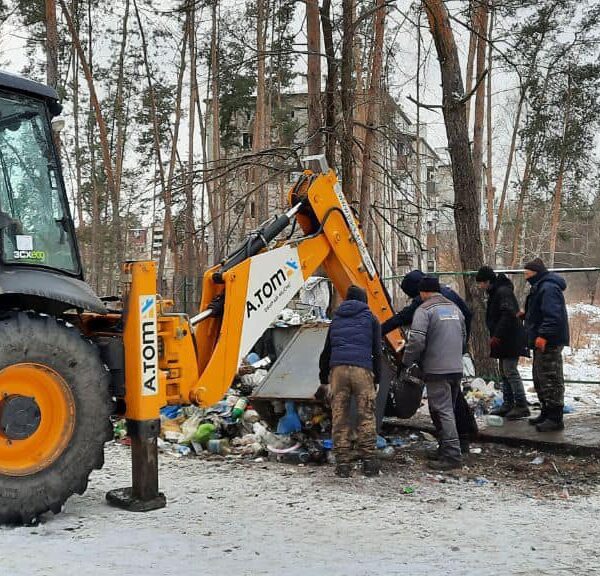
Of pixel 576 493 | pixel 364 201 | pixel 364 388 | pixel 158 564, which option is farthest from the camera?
pixel 364 201

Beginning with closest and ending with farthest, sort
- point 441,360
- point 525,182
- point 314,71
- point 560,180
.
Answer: point 441,360 < point 314,71 < point 560,180 < point 525,182

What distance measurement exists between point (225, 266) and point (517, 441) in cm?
344

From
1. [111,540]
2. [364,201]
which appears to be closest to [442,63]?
[364,201]

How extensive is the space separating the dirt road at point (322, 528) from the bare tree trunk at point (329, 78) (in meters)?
5.87

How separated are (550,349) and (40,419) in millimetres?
5203

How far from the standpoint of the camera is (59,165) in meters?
5.69

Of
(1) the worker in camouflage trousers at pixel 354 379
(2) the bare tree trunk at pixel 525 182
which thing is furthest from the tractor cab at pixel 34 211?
(2) the bare tree trunk at pixel 525 182

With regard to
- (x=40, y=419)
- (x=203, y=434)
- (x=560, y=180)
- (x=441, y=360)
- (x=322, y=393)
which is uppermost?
(x=560, y=180)

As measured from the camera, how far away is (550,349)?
8086 mm

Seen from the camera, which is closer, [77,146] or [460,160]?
[460,160]

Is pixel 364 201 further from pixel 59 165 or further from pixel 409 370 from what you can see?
pixel 59 165

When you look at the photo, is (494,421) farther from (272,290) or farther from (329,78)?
(329,78)

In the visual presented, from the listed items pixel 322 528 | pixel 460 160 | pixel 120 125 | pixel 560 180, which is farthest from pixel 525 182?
pixel 322 528

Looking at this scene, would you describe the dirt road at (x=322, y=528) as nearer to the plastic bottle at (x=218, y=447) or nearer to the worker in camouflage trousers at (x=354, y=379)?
the worker in camouflage trousers at (x=354, y=379)
